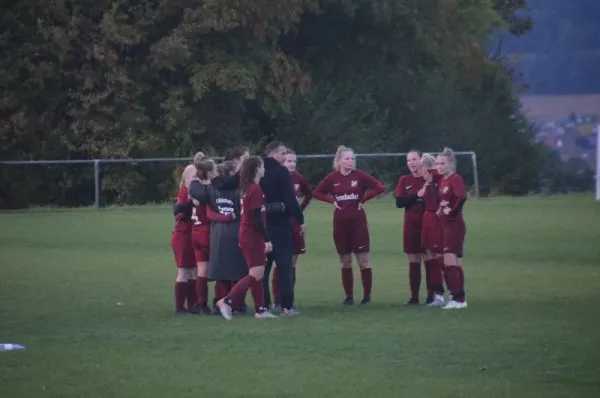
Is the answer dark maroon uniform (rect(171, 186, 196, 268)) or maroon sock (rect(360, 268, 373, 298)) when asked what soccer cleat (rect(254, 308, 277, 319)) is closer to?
dark maroon uniform (rect(171, 186, 196, 268))

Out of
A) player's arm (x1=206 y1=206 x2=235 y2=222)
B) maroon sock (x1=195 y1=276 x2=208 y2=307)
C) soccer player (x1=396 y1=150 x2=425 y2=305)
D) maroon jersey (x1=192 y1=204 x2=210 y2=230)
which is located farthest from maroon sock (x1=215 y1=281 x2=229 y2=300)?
soccer player (x1=396 y1=150 x2=425 y2=305)

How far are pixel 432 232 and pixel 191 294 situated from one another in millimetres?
2734

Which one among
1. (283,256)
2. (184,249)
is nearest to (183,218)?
(184,249)

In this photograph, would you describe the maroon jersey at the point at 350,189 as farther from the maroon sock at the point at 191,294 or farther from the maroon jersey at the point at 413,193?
the maroon sock at the point at 191,294

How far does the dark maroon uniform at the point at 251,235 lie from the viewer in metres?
14.1

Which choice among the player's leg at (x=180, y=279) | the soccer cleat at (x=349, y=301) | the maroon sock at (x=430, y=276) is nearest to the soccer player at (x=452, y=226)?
the maroon sock at (x=430, y=276)

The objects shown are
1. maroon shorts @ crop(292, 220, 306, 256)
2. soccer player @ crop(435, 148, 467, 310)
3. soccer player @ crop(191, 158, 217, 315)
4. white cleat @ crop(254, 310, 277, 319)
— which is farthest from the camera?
maroon shorts @ crop(292, 220, 306, 256)

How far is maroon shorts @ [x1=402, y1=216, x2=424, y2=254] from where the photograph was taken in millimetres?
16047

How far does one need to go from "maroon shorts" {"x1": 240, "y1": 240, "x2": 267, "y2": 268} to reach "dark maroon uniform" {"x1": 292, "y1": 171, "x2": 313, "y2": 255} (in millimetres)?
1311

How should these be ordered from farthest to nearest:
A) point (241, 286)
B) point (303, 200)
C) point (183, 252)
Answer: point (303, 200), point (183, 252), point (241, 286)

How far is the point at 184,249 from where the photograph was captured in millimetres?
15188

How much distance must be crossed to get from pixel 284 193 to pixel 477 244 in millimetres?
10890

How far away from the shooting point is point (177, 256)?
1524 centimetres

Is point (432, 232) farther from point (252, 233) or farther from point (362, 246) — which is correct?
point (252, 233)
